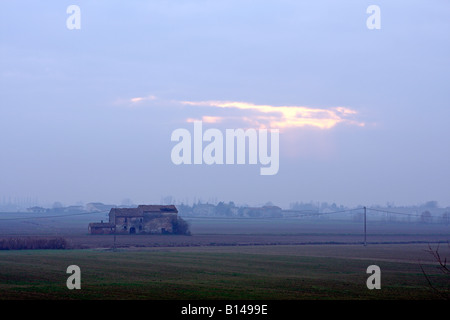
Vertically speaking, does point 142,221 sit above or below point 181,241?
above

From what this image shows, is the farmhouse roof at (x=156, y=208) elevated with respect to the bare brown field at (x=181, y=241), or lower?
elevated

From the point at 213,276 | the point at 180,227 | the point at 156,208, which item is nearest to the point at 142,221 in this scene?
the point at 156,208

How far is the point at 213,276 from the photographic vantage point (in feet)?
120

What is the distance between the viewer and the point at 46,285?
99.6 ft

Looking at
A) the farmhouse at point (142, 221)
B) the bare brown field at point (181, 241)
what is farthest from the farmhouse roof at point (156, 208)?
the bare brown field at point (181, 241)

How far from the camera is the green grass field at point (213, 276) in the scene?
1083 inches

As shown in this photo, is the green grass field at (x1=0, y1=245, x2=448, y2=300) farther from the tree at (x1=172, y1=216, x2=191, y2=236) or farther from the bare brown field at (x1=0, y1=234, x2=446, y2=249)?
the tree at (x1=172, y1=216, x2=191, y2=236)

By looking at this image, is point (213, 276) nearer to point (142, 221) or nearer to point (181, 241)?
point (181, 241)

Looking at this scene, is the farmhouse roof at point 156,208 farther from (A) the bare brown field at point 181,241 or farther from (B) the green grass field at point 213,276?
(B) the green grass field at point 213,276

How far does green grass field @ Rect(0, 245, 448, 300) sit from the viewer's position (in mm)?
27500

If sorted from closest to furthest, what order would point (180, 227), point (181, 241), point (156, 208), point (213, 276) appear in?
point (213, 276) → point (181, 241) → point (180, 227) → point (156, 208)

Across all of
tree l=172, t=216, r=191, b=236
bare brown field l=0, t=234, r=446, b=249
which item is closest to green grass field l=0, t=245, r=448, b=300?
bare brown field l=0, t=234, r=446, b=249
